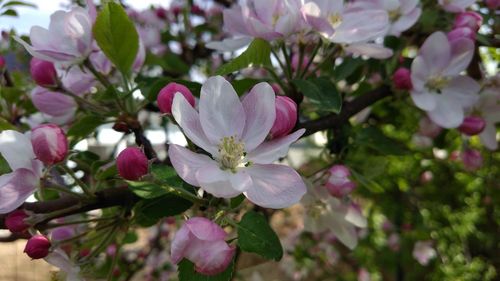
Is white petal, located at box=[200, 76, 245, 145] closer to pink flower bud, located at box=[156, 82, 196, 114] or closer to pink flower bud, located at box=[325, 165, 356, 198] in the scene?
pink flower bud, located at box=[156, 82, 196, 114]

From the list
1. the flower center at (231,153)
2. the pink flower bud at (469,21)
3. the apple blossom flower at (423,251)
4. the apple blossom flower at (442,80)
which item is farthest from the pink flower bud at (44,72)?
the apple blossom flower at (423,251)

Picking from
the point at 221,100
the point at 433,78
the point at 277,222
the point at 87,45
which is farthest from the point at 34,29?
the point at 277,222

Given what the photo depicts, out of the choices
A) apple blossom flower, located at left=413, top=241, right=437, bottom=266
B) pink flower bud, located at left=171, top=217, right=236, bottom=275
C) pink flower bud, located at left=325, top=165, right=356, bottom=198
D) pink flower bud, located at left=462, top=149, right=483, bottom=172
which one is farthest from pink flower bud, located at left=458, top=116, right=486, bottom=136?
apple blossom flower, located at left=413, top=241, right=437, bottom=266

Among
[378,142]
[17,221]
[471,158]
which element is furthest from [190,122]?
[471,158]

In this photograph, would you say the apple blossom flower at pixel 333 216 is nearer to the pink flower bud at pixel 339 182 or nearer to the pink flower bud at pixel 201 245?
the pink flower bud at pixel 339 182

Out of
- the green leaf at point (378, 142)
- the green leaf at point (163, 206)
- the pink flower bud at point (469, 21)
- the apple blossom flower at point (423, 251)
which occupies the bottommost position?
the apple blossom flower at point (423, 251)

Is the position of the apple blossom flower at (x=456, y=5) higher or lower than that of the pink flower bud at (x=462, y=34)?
higher
